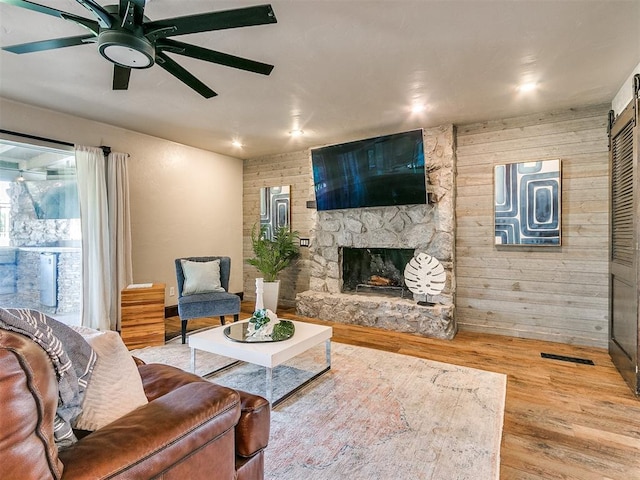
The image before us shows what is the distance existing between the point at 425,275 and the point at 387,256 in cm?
67

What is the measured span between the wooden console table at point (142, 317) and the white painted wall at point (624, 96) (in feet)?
14.9

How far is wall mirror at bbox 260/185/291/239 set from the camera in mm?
5293

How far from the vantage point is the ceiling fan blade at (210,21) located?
1561 mm

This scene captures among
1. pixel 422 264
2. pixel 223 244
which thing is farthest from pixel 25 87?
pixel 422 264

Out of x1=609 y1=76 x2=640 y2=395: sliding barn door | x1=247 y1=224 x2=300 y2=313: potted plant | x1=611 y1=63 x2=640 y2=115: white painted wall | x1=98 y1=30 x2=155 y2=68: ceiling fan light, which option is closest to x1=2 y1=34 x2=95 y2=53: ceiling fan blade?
x1=98 y1=30 x2=155 y2=68: ceiling fan light

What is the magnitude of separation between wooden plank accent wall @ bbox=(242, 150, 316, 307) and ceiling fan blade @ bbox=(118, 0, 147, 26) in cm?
347

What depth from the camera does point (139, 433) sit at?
2.96 feet

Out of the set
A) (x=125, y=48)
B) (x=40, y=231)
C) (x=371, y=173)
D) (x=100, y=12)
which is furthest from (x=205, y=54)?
(x=40, y=231)

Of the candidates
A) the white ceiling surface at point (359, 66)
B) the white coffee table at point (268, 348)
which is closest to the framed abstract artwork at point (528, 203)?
the white ceiling surface at point (359, 66)

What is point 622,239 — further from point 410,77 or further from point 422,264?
point 410,77

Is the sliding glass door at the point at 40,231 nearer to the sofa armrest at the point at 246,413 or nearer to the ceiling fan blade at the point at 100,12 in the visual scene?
the ceiling fan blade at the point at 100,12

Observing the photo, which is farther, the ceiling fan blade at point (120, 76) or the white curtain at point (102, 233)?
the white curtain at point (102, 233)

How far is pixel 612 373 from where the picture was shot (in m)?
2.79

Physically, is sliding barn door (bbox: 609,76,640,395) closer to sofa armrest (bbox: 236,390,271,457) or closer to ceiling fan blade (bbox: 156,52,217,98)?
sofa armrest (bbox: 236,390,271,457)
